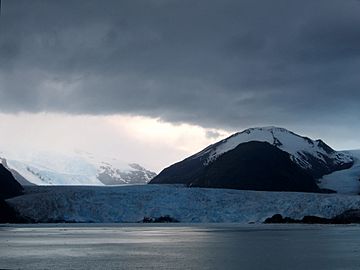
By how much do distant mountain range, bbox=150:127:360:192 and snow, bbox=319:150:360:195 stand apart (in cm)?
94

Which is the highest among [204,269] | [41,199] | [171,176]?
[171,176]

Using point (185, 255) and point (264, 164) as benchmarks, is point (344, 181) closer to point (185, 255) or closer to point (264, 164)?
point (264, 164)

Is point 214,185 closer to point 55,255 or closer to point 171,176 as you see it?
point 171,176

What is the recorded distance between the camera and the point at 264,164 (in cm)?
9944

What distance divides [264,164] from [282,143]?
1027 inches

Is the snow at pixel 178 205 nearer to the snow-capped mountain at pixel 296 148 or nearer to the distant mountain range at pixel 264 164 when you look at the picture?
the distant mountain range at pixel 264 164

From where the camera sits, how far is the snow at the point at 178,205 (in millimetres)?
57594

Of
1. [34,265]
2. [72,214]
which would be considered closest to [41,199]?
[72,214]

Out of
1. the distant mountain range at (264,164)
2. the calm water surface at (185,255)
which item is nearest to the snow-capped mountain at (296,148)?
the distant mountain range at (264,164)

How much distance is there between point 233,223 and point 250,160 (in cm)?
4463

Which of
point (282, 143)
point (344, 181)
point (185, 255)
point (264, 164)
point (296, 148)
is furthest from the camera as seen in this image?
point (296, 148)

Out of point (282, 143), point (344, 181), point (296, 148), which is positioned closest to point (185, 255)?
point (344, 181)

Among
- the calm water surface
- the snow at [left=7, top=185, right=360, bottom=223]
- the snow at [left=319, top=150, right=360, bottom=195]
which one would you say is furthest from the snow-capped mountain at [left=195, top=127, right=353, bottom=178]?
the calm water surface

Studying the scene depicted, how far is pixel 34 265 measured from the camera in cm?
1970
